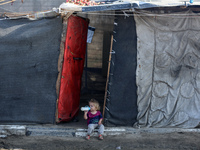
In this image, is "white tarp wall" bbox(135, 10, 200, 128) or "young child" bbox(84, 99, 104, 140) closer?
"young child" bbox(84, 99, 104, 140)

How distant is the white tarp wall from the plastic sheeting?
1.70 m

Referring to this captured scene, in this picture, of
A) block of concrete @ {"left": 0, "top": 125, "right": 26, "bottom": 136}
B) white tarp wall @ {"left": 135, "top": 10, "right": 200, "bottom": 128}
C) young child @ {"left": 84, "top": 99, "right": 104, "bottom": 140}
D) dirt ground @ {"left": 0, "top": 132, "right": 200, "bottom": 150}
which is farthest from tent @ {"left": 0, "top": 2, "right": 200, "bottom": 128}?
dirt ground @ {"left": 0, "top": 132, "right": 200, "bottom": 150}

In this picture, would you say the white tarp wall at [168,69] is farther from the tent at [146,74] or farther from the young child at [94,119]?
the young child at [94,119]

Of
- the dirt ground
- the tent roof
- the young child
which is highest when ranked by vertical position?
the tent roof

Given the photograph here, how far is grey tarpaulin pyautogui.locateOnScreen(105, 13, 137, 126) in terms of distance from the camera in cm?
631

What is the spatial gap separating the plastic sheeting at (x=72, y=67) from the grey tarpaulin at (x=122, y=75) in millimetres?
1148

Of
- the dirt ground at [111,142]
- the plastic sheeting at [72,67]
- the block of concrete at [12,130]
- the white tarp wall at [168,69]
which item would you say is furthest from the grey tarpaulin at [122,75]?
the block of concrete at [12,130]

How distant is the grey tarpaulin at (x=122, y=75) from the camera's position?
20.7ft

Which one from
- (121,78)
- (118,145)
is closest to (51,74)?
(121,78)

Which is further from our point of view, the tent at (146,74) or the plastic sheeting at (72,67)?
the plastic sheeting at (72,67)

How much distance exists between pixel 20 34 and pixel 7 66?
88 cm

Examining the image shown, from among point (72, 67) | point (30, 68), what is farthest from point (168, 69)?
point (30, 68)

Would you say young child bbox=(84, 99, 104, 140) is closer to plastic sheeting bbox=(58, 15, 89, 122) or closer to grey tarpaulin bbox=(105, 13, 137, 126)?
grey tarpaulin bbox=(105, 13, 137, 126)

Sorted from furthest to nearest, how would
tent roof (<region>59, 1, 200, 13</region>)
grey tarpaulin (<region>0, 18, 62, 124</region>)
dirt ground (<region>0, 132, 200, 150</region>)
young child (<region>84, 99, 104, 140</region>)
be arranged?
grey tarpaulin (<region>0, 18, 62, 124</region>), young child (<region>84, 99, 104, 140</region>), tent roof (<region>59, 1, 200, 13</region>), dirt ground (<region>0, 132, 200, 150</region>)
